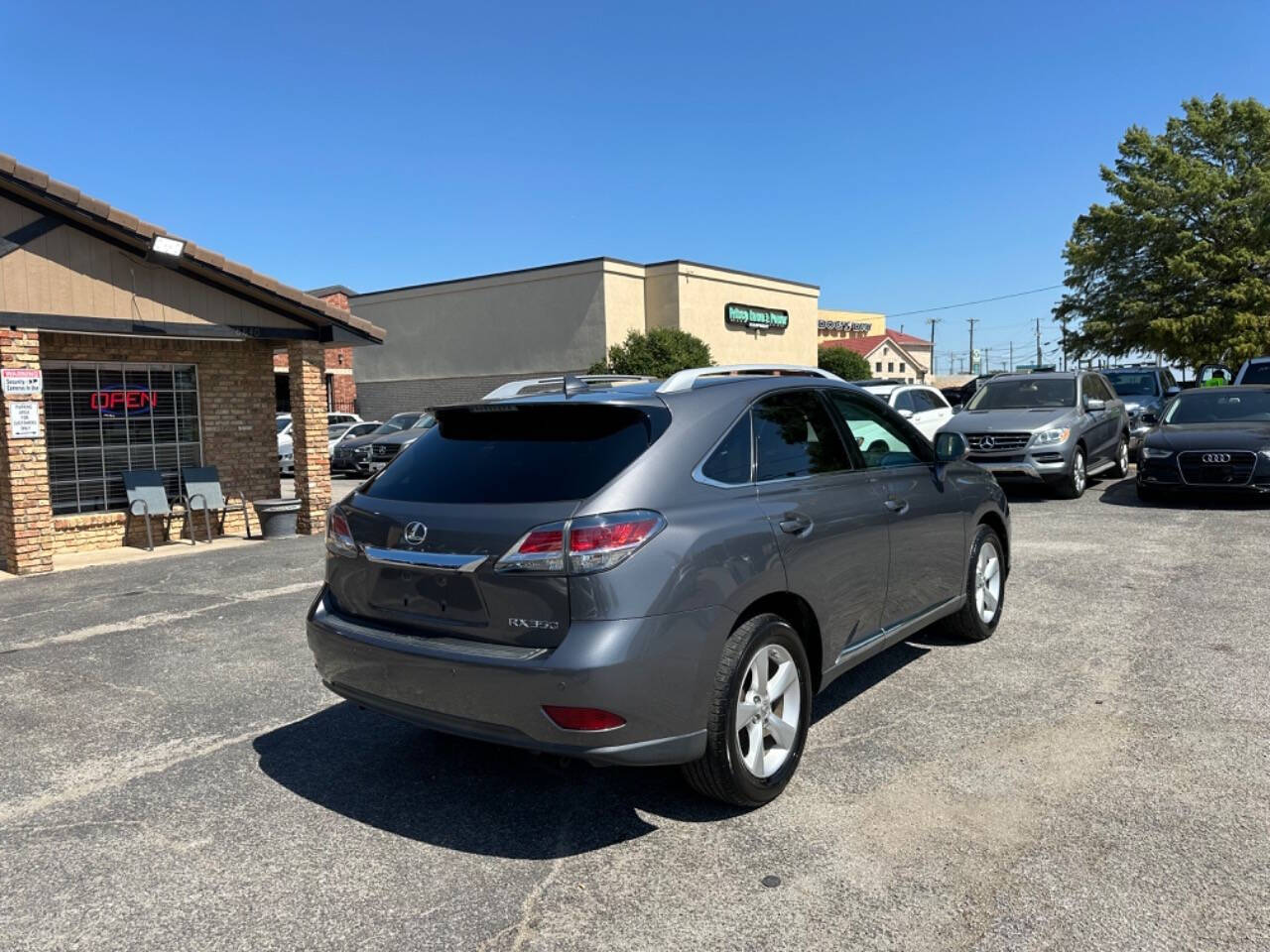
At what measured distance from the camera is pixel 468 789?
394 cm

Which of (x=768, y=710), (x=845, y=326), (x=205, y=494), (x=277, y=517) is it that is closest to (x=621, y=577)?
(x=768, y=710)

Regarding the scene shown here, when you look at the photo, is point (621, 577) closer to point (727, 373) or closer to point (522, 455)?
point (522, 455)

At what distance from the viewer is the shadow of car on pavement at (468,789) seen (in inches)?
139

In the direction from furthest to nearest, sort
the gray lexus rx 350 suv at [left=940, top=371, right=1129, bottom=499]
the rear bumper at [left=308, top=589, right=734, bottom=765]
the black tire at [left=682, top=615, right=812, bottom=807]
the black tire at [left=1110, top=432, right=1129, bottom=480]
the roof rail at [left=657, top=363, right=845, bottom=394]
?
the black tire at [left=1110, top=432, right=1129, bottom=480] < the gray lexus rx 350 suv at [left=940, top=371, right=1129, bottom=499] < the roof rail at [left=657, top=363, right=845, bottom=394] < the black tire at [left=682, top=615, right=812, bottom=807] < the rear bumper at [left=308, top=589, right=734, bottom=765]

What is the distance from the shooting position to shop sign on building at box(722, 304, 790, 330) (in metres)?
38.5

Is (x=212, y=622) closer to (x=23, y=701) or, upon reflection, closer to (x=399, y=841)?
(x=23, y=701)

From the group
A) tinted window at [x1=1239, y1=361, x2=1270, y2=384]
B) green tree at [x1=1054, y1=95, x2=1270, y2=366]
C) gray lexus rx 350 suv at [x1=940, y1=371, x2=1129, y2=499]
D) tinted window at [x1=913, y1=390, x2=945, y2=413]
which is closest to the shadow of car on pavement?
gray lexus rx 350 suv at [x1=940, y1=371, x2=1129, y2=499]

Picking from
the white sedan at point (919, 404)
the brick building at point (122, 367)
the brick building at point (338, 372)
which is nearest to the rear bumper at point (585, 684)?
the brick building at point (122, 367)

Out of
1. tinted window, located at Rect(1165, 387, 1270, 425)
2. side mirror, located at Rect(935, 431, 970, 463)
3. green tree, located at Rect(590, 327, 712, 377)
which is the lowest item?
side mirror, located at Rect(935, 431, 970, 463)

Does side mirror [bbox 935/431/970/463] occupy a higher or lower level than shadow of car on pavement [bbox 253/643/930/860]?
higher

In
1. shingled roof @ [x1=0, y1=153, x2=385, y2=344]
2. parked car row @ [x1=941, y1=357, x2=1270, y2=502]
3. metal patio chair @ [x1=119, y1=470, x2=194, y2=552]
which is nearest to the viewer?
shingled roof @ [x1=0, y1=153, x2=385, y2=344]

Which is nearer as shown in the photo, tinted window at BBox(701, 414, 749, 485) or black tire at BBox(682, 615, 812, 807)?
black tire at BBox(682, 615, 812, 807)

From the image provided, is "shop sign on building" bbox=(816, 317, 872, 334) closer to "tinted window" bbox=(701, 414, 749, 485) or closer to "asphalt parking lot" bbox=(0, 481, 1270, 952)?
"asphalt parking lot" bbox=(0, 481, 1270, 952)

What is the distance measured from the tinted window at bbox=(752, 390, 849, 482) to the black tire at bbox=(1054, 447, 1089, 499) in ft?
30.4
